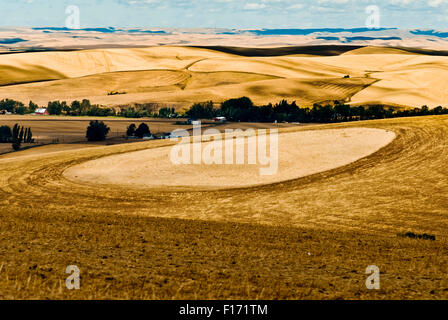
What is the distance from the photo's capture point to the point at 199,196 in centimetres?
4034

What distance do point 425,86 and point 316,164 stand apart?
134 meters

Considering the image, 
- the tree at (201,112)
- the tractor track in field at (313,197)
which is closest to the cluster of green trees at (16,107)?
the tree at (201,112)

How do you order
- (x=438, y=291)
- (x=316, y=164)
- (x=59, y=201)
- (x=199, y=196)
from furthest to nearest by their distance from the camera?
1. (x=316, y=164)
2. (x=199, y=196)
3. (x=59, y=201)
4. (x=438, y=291)

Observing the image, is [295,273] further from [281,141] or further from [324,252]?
[281,141]

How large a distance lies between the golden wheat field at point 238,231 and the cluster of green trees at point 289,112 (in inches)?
2584

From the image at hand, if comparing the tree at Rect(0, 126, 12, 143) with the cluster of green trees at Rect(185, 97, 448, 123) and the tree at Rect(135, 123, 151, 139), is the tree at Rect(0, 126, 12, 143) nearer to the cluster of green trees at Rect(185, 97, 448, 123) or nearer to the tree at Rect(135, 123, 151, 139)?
the tree at Rect(135, 123, 151, 139)

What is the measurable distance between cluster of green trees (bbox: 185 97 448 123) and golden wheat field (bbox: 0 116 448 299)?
215 ft

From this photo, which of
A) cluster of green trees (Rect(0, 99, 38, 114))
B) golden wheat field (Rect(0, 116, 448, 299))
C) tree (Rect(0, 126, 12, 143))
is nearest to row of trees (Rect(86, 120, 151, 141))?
tree (Rect(0, 126, 12, 143))

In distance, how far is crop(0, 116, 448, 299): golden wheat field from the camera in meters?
15.4

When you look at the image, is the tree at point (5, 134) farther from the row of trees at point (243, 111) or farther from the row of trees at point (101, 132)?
the row of trees at point (243, 111)

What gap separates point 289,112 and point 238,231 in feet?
372

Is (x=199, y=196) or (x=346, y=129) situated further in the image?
(x=346, y=129)

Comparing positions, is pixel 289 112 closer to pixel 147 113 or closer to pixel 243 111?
pixel 243 111
